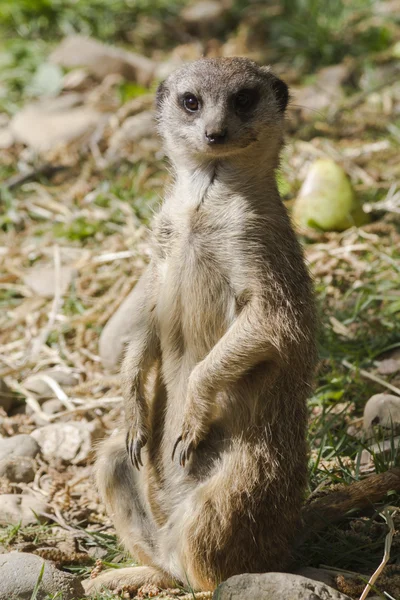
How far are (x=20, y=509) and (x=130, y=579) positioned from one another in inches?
29.3

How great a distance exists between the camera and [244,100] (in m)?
3.66

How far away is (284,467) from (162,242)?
42.9 inches

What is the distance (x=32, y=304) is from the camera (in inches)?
241

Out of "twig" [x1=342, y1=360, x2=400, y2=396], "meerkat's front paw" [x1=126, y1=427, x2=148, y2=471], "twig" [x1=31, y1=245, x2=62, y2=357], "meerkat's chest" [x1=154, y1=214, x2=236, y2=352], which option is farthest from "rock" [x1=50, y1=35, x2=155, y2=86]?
"meerkat's front paw" [x1=126, y1=427, x2=148, y2=471]

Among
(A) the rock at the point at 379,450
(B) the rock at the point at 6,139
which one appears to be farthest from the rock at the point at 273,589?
(B) the rock at the point at 6,139

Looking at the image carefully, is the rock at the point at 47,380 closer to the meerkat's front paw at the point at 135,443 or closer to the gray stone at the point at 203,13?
the meerkat's front paw at the point at 135,443

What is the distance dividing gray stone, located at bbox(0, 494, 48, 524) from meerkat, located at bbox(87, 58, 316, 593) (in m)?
0.48

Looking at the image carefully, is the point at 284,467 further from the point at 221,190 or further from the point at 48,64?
the point at 48,64

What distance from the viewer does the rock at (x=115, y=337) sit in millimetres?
5215

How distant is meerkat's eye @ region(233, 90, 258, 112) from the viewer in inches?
143

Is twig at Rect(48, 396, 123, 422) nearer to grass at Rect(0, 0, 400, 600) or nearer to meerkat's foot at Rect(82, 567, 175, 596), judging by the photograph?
grass at Rect(0, 0, 400, 600)

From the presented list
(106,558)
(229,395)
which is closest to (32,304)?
(106,558)

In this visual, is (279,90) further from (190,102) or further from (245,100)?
(190,102)

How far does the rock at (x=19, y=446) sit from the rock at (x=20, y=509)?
318 millimetres
